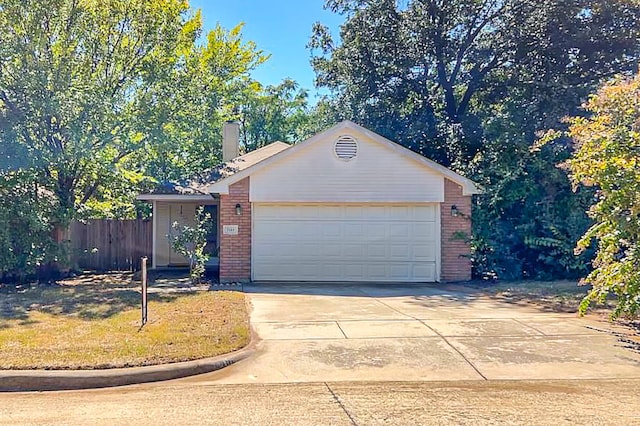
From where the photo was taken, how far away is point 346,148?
45.1 feet

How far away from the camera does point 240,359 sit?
252 inches

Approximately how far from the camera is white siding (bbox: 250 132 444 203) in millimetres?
13688

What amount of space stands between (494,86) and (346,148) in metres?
8.40

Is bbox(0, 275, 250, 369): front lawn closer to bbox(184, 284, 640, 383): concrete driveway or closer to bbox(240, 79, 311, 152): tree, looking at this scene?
bbox(184, 284, 640, 383): concrete driveway

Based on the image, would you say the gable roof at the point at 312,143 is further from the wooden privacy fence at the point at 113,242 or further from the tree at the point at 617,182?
the tree at the point at 617,182

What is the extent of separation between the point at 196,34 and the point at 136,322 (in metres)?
12.2

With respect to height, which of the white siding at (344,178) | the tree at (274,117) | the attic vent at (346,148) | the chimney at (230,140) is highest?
the tree at (274,117)

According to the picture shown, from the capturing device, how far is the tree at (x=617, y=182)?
727cm

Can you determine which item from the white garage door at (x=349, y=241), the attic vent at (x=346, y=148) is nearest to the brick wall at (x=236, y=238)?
the white garage door at (x=349, y=241)

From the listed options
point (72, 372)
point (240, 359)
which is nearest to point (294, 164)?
point (240, 359)

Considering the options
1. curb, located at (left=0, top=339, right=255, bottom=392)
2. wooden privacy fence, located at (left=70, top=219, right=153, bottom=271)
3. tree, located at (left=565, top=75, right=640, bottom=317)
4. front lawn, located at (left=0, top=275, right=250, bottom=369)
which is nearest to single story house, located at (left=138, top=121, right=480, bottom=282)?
front lawn, located at (left=0, top=275, right=250, bottom=369)

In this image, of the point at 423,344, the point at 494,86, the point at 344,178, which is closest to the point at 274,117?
the point at 494,86

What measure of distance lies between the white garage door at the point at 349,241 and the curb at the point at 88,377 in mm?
7847

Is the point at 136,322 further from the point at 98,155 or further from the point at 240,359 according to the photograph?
the point at 98,155
